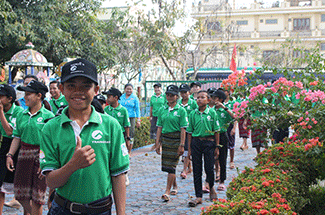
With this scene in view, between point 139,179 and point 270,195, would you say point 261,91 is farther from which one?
point 139,179

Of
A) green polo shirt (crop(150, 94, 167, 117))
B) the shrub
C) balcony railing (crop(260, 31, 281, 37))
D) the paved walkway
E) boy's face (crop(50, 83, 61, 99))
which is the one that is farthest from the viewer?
balcony railing (crop(260, 31, 281, 37))

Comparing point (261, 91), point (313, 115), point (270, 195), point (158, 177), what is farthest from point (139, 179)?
point (270, 195)

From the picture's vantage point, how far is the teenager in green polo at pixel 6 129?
5590 mm

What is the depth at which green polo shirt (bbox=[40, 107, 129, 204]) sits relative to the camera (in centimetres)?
263

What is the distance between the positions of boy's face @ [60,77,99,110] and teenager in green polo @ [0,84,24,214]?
10.4 ft

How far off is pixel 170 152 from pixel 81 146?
471 centimetres

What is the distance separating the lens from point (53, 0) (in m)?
16.3

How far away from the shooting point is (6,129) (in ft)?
18.3

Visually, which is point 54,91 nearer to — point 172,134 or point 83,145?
point 172,134

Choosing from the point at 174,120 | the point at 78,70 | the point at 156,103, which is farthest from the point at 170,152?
the point at 156,103

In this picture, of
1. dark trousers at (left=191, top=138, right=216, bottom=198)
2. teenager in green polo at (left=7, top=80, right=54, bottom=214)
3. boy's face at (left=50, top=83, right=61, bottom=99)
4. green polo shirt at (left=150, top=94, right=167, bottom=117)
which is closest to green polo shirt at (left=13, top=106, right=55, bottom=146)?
teenager in green polo at (left=7, top=80, right=54, bottom=214)

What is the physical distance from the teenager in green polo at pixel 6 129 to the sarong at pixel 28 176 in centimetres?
41

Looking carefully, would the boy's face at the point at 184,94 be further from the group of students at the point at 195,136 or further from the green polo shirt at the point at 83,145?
the green polo shirt at the point at 83,145

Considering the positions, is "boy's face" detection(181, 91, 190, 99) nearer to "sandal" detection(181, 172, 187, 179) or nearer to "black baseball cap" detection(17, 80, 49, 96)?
"sandal" detection(181, 172, 187, 179)
